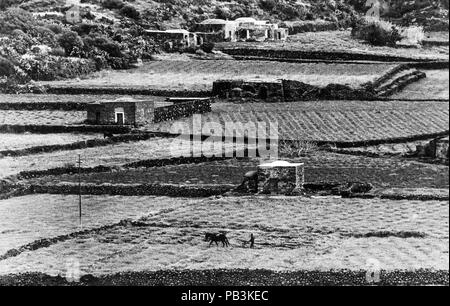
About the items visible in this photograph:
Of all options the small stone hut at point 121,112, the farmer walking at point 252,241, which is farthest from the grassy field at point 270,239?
the small stone hut at point 121,112

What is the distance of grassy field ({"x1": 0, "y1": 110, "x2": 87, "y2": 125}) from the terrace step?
24.0 ft

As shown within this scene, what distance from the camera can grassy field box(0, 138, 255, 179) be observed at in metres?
27.6

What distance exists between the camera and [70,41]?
3716 centimetres

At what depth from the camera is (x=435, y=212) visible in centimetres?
2306

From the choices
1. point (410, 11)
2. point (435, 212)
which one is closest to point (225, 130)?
point (435, 212)

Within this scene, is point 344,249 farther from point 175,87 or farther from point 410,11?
point 410,11

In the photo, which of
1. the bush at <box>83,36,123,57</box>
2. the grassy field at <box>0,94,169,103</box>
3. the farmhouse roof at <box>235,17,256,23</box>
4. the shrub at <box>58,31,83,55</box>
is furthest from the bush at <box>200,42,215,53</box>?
the shrub at <box>58,31,83,55</box>

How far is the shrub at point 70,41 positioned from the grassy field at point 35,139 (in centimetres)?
592

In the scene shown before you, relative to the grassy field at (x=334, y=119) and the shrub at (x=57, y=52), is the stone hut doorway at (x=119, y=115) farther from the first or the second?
the shrub at (x=57, y=52)

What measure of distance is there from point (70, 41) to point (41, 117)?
479 cm

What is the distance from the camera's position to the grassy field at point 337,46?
3816cm

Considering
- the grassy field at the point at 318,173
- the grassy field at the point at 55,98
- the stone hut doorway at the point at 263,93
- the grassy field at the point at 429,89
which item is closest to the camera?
the grassy field at the point at 318,173

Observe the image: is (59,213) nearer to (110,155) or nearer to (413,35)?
(110,155)

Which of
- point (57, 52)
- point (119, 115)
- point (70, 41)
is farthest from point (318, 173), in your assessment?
point (70, 41)
